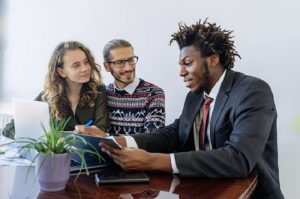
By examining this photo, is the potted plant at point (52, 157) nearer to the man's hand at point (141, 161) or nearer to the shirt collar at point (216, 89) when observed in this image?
the man's hand at point (141, 161)

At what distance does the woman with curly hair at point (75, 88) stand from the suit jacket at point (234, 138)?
550mm

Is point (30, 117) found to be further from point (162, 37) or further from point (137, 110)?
point (162, 37)

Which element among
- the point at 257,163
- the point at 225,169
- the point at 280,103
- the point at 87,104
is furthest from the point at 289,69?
the point at 87,104

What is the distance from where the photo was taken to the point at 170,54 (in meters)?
2.45

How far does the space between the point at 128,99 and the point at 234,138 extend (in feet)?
2.92

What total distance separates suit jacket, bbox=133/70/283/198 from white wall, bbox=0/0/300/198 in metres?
0.60

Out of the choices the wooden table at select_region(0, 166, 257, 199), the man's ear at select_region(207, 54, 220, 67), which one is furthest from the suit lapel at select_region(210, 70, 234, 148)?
the wooden table at select_region(0, 166, 257, 199)

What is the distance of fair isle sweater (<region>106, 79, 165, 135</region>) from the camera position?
6.47 ft

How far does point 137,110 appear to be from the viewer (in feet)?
6.59

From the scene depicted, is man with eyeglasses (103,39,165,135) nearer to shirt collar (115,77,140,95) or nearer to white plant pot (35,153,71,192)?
shirt collar (115,77,140,95)

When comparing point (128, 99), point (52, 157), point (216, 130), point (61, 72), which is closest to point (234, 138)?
point (216, 130)

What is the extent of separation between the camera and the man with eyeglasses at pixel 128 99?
1989mm

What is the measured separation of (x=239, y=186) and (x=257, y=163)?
262 millimetres

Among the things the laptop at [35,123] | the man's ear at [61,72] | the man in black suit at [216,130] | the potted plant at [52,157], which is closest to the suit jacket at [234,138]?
the man in black suit at [216,130]
